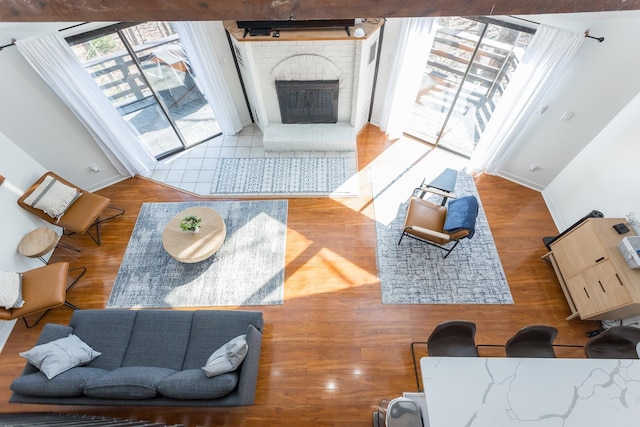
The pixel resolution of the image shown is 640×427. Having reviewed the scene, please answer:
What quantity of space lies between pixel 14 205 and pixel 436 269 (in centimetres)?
513

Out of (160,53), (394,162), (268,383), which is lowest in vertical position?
(268,383)

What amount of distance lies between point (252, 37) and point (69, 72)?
2.11 meters

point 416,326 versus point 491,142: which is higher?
point 491,142

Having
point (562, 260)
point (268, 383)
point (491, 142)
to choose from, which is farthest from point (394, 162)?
point (268, 383)

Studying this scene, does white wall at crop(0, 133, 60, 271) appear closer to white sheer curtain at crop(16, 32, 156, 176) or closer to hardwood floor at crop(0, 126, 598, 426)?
hardwood floor at crop(0, 126, 598, 426)

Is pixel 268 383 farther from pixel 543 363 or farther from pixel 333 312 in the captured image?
pixel 543 363

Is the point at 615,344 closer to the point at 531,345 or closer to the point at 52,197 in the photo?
the point at 531,345

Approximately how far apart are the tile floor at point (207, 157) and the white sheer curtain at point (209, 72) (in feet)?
0.80

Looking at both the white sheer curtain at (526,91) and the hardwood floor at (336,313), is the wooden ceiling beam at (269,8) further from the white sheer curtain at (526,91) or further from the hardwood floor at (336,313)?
the white sheer curtain at (526,91)

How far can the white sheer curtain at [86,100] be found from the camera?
3.29 meters

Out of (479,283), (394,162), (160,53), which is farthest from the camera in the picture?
(394,162)

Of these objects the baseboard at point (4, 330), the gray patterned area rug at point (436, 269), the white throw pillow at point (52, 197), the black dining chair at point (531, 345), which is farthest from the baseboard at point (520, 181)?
the baseboard at point (4, 330)

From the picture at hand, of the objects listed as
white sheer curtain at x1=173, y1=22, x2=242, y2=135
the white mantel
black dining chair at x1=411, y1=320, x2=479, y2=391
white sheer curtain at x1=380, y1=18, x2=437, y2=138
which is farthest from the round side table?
white sheer curtain at x1=380, y1=18, x2=437, y2=138

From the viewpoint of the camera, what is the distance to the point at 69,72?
11.6 feet
